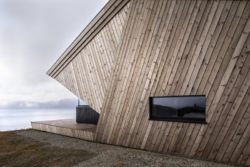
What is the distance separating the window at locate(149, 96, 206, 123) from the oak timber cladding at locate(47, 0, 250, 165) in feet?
0.53

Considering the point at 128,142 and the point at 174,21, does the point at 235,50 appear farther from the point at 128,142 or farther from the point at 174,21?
the point at 128,142

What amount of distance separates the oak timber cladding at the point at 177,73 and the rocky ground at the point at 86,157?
433mm

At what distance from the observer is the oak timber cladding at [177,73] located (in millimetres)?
4566

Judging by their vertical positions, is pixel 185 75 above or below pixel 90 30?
below

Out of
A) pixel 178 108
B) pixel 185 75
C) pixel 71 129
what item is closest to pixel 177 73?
pixel 185 75

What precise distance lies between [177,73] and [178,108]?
3.27 feet

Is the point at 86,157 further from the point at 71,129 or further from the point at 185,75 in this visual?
the point at 185,75

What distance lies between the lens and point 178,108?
564cm

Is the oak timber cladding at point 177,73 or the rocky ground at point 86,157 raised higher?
the oak timber cladding at point 177,73

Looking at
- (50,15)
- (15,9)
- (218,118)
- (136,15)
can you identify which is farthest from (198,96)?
(50,15)

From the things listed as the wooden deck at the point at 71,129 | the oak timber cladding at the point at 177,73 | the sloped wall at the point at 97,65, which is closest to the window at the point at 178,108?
the oak timber cladding at the point at 177,73

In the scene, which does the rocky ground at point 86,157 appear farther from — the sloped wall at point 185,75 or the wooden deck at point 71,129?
the wooden deck at point 71,129

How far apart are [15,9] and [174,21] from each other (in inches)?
307

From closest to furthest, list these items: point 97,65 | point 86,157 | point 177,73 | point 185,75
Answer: point 185,75 → point 177,73 → point 86,157 → point 97,65
